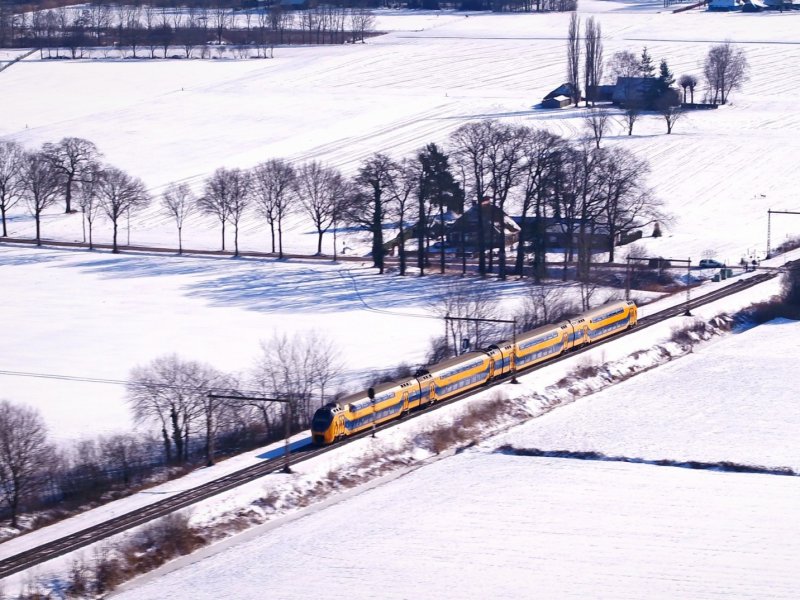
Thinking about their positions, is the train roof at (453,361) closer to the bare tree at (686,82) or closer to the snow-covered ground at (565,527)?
the snow-covered ground at (565,527)

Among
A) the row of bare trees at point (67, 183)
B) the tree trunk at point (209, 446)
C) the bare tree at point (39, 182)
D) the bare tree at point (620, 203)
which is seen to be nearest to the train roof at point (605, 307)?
the bare tree at point (620, 203)

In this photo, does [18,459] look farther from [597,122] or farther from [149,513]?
[597,122]

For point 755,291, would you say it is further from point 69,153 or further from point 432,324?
point 69,153

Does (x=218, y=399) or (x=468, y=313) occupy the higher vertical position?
(x=468, y=313)

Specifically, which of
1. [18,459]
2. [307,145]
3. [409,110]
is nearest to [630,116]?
[409,110]

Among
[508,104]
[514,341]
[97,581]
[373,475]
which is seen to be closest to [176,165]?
[508,104]
